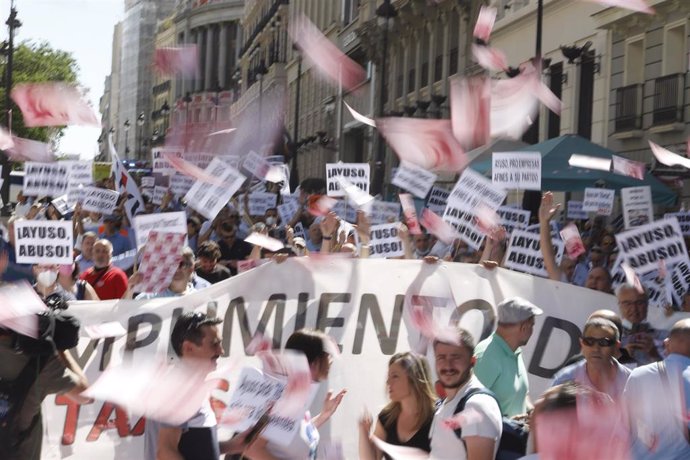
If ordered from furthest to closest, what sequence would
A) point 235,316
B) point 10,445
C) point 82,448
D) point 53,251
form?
point 53,251 < point 235,316 < point 82,448 < point 10,445

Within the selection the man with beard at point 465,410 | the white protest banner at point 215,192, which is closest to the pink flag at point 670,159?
the white protest banner at point 215,192

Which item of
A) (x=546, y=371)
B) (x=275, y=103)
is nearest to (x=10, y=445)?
(x=546, y=371)

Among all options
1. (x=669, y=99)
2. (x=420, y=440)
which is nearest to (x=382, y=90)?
(x=669, y=99)

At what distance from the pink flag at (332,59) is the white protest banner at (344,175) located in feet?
63.9

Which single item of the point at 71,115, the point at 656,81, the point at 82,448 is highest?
the point at 656,81

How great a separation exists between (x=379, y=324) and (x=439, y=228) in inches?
147

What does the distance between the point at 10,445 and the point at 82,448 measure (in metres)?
2.25

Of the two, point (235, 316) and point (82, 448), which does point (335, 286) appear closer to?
point (235, 316)

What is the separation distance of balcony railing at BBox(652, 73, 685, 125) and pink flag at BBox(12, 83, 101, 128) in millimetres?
10508

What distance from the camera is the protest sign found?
8633mm

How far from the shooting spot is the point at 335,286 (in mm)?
8484

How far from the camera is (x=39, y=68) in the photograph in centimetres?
6875

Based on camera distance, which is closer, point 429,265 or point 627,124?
point 429,265

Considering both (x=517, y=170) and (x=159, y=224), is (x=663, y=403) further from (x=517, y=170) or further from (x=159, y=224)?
(x=517, y=170)
